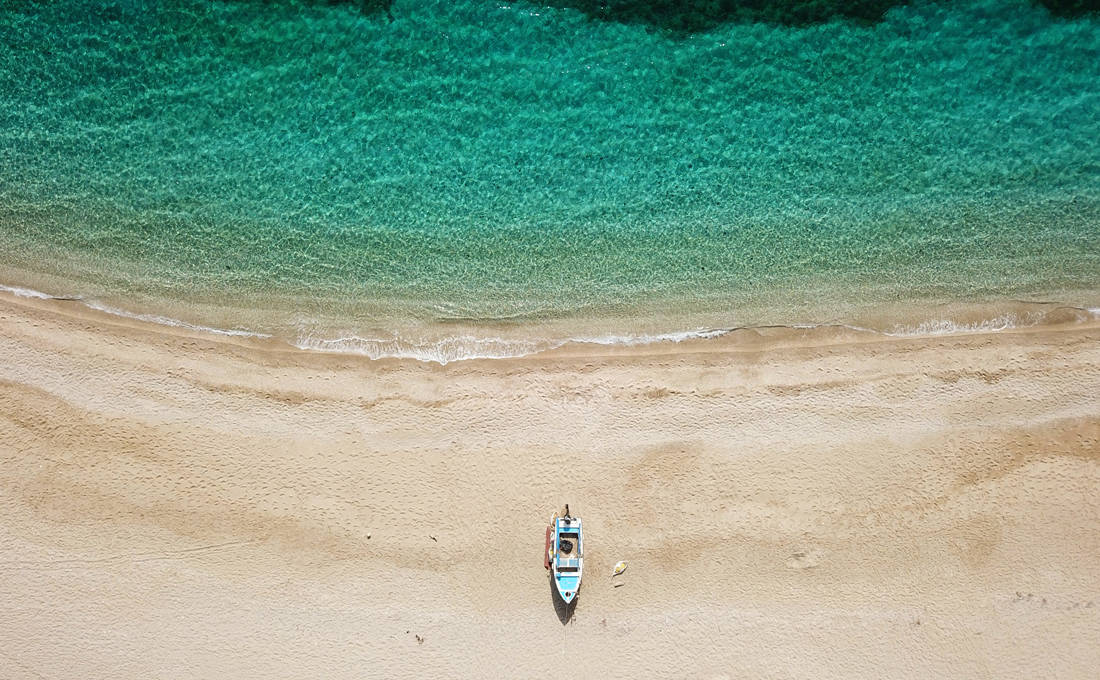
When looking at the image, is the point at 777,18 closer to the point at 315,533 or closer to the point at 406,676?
the point at 315,533

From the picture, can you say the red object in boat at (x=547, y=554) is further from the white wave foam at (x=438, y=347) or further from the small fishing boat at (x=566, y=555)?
the white wave foam at (x=438, y=347)

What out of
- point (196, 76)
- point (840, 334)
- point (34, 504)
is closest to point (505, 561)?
point (840, 334)

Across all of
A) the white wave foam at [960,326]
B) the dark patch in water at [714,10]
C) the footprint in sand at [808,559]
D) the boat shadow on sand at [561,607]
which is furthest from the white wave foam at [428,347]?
the white wave foam at [960,326]

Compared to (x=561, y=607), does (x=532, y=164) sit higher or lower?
higher

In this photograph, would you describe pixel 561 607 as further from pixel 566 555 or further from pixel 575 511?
pixel 575 511

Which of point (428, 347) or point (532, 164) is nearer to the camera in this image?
point (428, 347)

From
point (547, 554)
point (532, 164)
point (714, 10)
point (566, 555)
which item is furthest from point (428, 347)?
point (714, 10)
